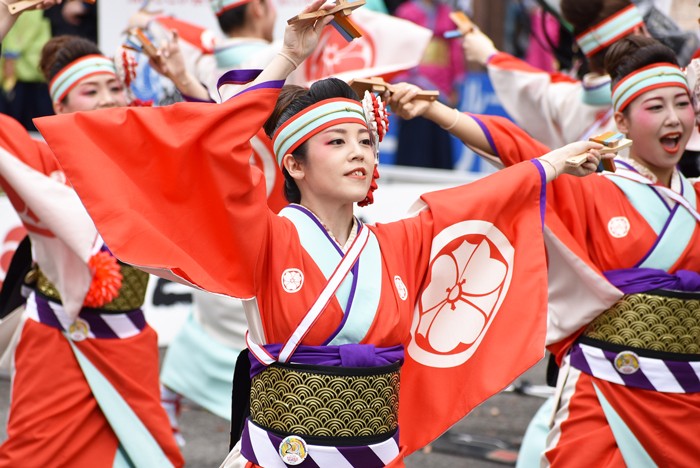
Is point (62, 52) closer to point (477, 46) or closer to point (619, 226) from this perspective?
point (477, 46)

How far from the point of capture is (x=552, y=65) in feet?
26.9

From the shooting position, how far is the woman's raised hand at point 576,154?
2.53 meters

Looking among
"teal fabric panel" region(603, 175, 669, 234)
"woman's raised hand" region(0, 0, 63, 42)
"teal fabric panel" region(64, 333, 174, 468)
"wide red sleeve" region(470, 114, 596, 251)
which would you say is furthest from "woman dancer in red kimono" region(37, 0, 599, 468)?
"teal fabric panel" region(64, 333, 174, 468)

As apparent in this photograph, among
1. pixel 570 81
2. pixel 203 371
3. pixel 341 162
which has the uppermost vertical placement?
pixel 341 162

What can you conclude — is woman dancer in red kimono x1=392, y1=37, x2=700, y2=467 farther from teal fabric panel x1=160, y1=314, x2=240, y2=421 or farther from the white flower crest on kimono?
teal fabric panel x1=160, y1=314, x2=240, y2=421

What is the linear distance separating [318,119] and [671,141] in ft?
4.51

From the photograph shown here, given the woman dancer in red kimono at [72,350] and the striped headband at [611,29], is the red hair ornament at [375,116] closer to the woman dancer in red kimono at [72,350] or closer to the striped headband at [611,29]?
the woman dancer in red kimono at [72,350]

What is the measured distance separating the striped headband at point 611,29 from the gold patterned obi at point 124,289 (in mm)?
2361

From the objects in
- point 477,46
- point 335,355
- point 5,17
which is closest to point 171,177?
point 335,355

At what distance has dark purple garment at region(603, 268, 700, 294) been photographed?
2797 mm

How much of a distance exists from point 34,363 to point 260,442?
4.61 ft

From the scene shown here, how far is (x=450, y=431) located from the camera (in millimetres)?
4625

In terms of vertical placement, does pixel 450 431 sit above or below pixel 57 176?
below

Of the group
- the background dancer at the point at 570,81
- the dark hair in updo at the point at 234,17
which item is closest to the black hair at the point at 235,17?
the dark hair in updo at the point at 234,17
